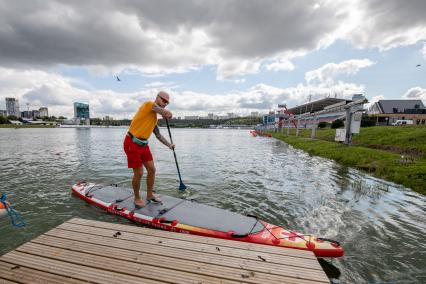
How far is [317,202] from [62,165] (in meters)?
17.9

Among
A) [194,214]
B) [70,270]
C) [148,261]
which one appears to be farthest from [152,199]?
[70,270]

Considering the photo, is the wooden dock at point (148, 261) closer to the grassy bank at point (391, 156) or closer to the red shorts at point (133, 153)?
the red shorts at point (133, 153)

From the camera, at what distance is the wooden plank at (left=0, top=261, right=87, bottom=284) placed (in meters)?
3.20

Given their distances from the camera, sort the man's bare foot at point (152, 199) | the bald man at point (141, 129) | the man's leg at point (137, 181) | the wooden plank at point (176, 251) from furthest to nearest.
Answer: the man's bare foot at point (152, 199) < the man's leg at point (137, 181) < the bald man at point (141, 129) < the wooden plank at point (176, 251)

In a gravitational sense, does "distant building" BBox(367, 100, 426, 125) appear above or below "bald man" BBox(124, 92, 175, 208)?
above

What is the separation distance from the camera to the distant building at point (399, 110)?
6313 centimetres

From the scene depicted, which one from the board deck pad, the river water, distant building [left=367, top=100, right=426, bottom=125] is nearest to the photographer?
the river water

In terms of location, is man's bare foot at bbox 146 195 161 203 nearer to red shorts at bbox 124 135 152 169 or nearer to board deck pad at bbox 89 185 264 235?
board deck pad at bbox 89 185 264 235

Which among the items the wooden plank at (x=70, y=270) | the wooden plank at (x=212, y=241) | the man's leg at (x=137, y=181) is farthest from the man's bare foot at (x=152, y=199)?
the wooden plank at (x=70, y=270)

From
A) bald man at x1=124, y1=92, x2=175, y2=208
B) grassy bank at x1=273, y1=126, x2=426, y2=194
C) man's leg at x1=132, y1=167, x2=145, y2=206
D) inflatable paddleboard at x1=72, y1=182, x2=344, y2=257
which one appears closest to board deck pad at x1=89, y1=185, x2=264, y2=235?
inflatable paddleboard at x1=72, y1=182, x2=344, y2=257

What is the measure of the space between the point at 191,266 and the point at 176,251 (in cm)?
52

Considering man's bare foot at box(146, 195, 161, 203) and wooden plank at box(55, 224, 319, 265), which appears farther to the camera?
man's bare foot at box(146, 195, 161, 203)

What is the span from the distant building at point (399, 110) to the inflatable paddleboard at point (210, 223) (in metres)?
71.2

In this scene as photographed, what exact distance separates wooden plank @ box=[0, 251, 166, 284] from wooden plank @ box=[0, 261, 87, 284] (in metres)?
0.06
